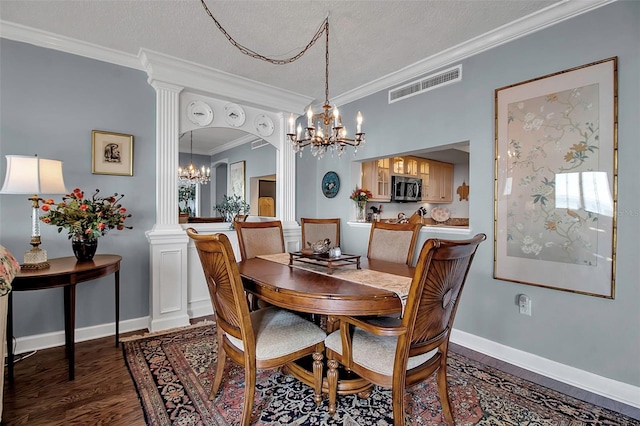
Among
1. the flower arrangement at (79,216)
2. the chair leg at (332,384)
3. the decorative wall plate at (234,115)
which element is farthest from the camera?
the decorative wall plate at (234,115)

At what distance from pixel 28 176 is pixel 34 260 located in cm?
59

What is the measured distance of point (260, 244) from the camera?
2.97 meters

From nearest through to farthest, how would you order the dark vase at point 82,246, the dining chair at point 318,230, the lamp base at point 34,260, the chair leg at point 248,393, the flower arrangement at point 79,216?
the chair leg at point 248,393
the lamp base at point 34,260
the flower arrangement at point 79,216
the dark vase at point 82,246
the dining chair at point 318,230

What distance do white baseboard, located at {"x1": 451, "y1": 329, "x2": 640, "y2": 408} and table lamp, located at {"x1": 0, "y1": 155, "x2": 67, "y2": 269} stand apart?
346 cm

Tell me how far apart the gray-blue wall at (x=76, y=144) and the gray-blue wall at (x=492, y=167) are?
2.62m

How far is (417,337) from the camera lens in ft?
4.71

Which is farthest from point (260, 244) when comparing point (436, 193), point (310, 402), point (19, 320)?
point (436, 193)

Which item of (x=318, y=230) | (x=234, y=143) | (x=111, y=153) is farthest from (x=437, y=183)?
(x=111, y=153)

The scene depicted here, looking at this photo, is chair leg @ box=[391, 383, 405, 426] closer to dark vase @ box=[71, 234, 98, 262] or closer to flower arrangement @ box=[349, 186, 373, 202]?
dark vase @ box=[71, 234, 98, 262]

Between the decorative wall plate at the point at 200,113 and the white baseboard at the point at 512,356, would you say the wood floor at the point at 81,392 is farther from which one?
the decorative wall plate at the point at 200,113

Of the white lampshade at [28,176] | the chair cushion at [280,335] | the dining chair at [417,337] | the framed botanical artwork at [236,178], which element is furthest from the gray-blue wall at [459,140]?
the framed botanical artwork at [236,178]

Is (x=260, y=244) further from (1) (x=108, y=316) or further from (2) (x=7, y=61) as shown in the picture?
(2) (x=7, y=61)

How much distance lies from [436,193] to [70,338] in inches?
244

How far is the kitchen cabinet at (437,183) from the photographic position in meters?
6.32
